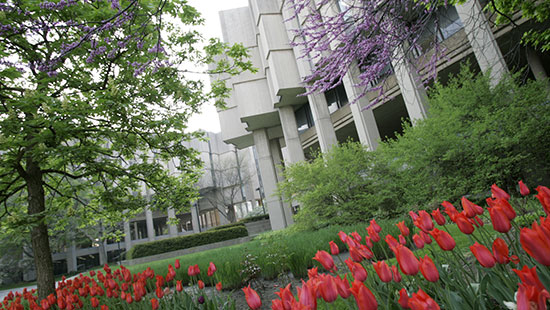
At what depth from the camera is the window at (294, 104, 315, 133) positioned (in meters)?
20.8

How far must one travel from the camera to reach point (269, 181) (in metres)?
20.9

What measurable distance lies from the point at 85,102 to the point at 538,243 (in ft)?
17.8

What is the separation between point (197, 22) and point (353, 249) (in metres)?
6.17

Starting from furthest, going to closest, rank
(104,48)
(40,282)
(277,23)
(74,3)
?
1. (277,23)
2. (40,282)
3. (104,48)
4. (74,3)

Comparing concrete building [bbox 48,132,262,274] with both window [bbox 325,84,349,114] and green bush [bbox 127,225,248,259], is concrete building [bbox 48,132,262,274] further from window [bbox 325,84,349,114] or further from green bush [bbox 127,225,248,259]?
window [bbox 325,84,349,114]

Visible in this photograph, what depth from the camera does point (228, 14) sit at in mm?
21812

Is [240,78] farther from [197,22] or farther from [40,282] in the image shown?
[40,282]

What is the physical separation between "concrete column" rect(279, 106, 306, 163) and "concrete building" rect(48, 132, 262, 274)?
14.2 meters

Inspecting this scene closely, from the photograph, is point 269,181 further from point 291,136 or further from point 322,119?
point 322,119

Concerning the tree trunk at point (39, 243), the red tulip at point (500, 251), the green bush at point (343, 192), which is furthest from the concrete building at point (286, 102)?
the red tulip at point (500, 251)

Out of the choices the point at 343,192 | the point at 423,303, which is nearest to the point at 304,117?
the point at 343,192

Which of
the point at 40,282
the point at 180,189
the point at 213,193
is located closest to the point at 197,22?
the point at 180,189

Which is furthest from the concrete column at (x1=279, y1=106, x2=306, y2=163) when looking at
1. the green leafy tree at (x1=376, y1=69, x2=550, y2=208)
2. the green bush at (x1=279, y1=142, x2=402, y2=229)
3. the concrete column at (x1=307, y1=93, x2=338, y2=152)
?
the green leafy tree at (x1=376, y1=69, x2=550, y2=208)

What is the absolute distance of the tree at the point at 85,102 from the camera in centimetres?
399
